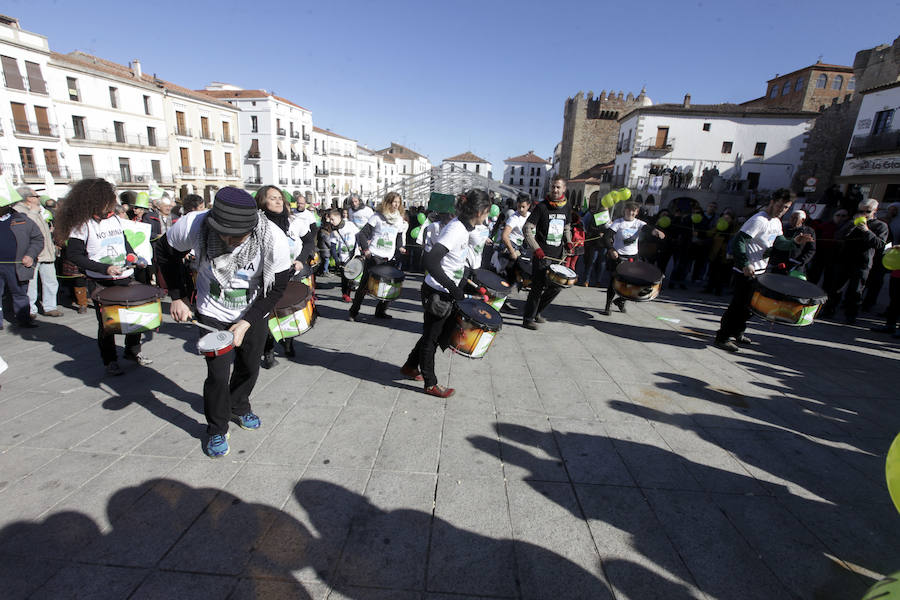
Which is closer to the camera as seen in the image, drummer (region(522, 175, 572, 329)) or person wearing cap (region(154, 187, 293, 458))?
person wearing cap (region(154, 187, 293, 458))

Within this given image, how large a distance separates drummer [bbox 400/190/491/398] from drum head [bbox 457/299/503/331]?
10 cm

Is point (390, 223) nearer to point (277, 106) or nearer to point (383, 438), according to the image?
point (383, 438)

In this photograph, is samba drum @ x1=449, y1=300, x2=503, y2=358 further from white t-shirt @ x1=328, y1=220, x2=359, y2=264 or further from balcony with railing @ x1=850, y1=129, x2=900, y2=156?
balcony with railing @ x1=850, y1=129, x2=900, y2=156

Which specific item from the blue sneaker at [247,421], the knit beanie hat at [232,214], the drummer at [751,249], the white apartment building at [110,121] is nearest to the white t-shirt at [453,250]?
the knit beanie hat at [232,214]

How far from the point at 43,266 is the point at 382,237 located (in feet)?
16.8

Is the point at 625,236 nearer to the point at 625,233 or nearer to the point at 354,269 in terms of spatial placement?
the point at 625,233

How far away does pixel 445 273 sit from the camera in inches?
144

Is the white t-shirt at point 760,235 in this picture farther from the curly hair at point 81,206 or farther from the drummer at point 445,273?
the curly hair at point 81,206

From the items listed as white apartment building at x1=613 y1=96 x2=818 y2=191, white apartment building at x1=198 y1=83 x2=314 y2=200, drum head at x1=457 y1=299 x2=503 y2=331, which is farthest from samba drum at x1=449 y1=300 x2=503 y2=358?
white apartment building at x1=198 y1=83 x2=314 y2=200

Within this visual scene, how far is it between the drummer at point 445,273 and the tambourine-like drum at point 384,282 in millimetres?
1653

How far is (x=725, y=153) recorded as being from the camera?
32.6 m

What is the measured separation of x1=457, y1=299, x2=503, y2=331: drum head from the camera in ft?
11.6

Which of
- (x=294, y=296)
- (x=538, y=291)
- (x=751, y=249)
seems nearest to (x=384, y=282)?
(x=294, y=296)

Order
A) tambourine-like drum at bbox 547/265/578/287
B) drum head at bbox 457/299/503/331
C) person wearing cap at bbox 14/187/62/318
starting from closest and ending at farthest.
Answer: drum head at bbox 457/299/503/331 < tambourine-like drum at bbox 547/265/578/287 < person wearing cap at bbox 14/187/62/318
